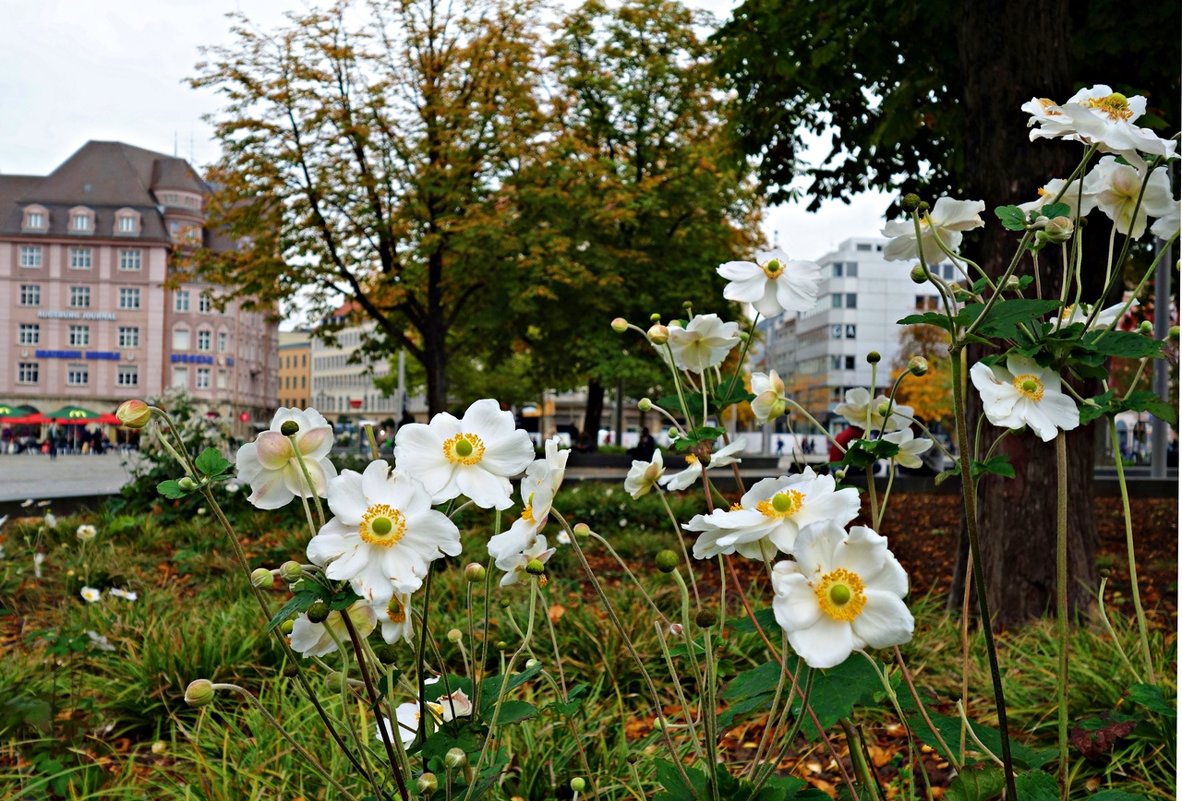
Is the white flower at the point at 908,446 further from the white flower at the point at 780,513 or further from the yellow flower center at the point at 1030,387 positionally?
the white flower at the point at 780,513

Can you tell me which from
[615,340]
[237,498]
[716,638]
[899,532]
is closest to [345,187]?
[615,340]

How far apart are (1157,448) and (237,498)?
12.0 m

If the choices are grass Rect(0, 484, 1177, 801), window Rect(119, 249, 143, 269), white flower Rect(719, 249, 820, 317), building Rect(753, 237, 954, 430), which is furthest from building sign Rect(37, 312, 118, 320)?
white flower Rect(719, 249, 820, 317)

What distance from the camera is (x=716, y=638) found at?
4.73 ft

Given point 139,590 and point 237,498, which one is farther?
point 237,498

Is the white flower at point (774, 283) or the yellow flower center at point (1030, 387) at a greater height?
the white flower at point (774, 283)

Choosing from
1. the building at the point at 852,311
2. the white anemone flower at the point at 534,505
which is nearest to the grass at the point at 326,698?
the white anemone flower at the point at 534,505

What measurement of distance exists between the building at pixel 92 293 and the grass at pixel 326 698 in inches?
2276

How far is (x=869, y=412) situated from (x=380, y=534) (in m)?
0.84

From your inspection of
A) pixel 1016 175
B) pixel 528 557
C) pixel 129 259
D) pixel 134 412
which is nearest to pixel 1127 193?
pixel 528 557

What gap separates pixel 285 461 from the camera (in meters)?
1.17

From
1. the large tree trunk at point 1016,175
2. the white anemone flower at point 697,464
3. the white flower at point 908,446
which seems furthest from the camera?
the large tree trunk at point 1016,175

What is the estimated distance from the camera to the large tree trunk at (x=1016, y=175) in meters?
4.03

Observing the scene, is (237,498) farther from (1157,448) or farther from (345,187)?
(1157,448)
